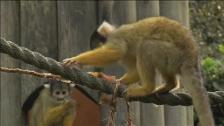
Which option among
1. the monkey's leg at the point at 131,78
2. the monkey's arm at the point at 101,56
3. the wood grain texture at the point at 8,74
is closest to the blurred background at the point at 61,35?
the wood grain texture at the point at 8,74

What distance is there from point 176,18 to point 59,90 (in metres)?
1.52

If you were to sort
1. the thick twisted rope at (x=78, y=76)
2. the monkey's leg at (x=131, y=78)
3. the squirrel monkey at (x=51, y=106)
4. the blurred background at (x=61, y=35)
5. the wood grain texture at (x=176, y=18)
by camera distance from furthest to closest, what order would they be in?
the squirrel monkey at (x=51, y=106), the wood grain texture at (x=176, y=18), the blurred background at (x=61, y=35), the monkey's leg at (x=131, y=78), the thick twisted rope at (x=78, y=76)

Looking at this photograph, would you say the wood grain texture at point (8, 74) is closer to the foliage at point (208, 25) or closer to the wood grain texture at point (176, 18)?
the wood grain texture at point (176, 18)

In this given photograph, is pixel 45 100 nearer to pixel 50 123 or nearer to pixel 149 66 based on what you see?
pixel 50 123

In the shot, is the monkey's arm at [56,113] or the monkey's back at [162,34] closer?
the monkey's back at [162,34]

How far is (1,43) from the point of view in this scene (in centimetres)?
438

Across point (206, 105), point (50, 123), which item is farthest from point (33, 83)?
point (206, 105)

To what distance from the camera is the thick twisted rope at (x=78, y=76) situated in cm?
441

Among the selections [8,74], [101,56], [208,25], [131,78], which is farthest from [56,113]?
[208,25]

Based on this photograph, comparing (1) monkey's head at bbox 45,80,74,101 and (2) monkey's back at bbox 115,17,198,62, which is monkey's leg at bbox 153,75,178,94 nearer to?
(2) monkey's back at bbox 115,17,198,62

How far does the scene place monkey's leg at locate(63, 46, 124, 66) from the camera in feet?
16.0

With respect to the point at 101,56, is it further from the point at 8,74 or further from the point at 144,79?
the point at 8,74

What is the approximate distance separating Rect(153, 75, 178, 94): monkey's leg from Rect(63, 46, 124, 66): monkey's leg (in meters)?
0.40

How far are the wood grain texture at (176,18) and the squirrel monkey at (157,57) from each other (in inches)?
79.4
